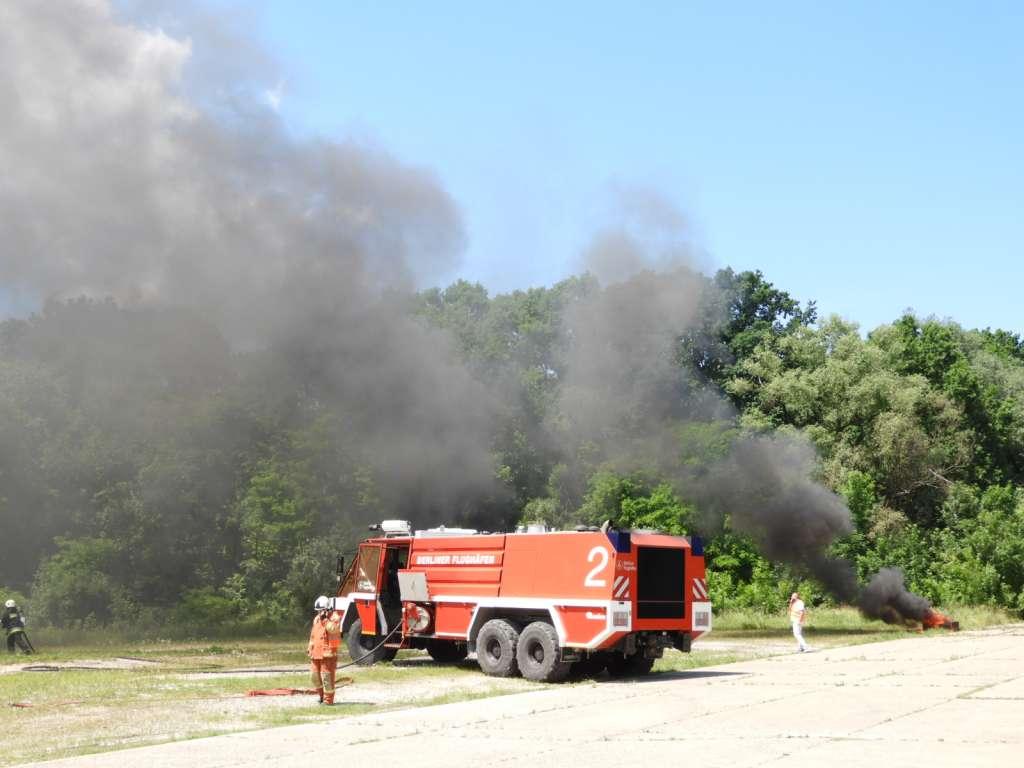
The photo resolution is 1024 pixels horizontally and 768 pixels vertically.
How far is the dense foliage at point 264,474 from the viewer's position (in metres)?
42.6

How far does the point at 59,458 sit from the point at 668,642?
31.3 m

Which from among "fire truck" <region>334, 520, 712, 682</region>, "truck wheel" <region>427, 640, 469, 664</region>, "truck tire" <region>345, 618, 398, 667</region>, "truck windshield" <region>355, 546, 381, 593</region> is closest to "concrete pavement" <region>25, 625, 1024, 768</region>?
"fire truck" <region>334, 520, 712, 682</region>

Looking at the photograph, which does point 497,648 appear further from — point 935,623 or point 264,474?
point 264,474

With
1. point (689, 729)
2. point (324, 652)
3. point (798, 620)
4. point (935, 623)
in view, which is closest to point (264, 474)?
point (798, 620)

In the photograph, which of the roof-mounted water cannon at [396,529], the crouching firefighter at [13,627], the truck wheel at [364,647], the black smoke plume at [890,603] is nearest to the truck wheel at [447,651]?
the truck wheel at [364,647]

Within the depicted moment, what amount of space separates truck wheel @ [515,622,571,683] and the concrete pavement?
82 centimetres

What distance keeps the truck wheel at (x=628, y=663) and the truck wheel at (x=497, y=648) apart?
1880mm

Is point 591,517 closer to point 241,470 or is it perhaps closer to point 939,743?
point 241,470

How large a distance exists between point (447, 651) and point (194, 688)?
23.1 ft

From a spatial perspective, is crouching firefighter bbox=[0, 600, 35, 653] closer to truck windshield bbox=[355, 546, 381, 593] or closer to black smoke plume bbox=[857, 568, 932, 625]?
truck windshield bbox=[355, 546, 381, 593]

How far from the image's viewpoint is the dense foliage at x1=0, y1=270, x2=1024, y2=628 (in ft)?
140

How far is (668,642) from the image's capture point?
2253cm

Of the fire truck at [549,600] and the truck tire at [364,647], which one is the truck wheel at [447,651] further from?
the truck tire at [364,647]

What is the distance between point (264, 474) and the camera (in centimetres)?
4462
